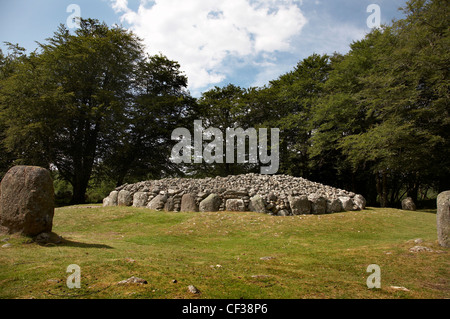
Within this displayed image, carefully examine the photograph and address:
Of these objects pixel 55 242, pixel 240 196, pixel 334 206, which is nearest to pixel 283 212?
pixel 240 196

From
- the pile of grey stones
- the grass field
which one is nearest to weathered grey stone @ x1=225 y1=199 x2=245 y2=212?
the pile of grey stones

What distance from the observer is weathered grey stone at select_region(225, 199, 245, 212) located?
14.2 m

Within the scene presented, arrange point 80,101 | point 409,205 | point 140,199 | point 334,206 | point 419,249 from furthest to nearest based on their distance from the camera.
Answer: point 80,101 < point 409,205 < point 140,199 < point 334,206 < point 419,249

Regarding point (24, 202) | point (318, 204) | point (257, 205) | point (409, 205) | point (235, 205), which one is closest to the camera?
point (24, 202)

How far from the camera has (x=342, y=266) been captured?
6.27 metres

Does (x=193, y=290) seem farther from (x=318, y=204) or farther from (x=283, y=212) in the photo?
(x=318, y=204)

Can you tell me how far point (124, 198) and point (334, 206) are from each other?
12.7 metres

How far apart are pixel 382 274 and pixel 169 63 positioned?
95.8 feet

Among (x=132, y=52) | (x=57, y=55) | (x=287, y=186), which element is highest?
(x=132, y=52)

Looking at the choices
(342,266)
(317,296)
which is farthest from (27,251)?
(342,266)

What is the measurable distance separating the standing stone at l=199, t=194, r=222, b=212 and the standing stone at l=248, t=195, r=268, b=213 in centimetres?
185

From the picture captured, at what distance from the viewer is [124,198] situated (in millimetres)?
16516

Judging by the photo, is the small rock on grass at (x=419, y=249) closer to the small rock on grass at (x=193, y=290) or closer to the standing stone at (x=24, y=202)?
the small rock on grass at (x=193, y=290)

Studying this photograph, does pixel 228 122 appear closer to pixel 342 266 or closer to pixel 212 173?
pixel 212 173
